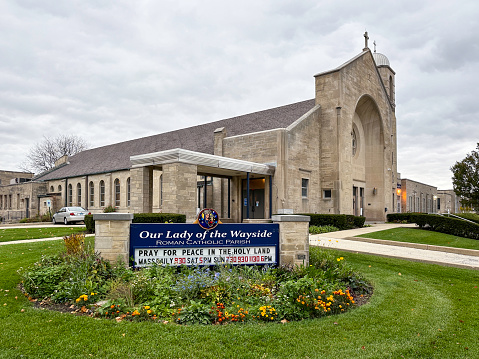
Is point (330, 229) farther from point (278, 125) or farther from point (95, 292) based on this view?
point (95, 292)

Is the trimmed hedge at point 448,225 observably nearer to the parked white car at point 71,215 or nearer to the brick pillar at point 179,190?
the brick pillar at point 179,190

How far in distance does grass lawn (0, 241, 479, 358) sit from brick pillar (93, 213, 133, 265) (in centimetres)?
169

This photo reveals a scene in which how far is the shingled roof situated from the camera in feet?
94.6

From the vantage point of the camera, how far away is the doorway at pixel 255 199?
84.3 feet

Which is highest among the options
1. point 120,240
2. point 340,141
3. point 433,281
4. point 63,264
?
point 340,141

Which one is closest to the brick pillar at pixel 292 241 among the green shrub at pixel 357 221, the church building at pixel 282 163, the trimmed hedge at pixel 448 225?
the church building at pixel 282 163

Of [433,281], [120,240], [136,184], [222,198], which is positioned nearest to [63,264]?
[120,240]

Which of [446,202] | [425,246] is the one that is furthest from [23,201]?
[446,202]

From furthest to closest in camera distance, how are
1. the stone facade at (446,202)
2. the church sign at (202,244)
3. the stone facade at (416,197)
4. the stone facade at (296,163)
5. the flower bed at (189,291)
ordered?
1. the stone facade at (446,202)
2. the stone facade at (416,197)
3. the stone facade at (296,163)
4. the church sign at (202,244)
5. the flower bed at (189,291)

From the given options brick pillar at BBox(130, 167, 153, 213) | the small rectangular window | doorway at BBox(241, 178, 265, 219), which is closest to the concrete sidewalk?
brick pillar at BBox(130, 167, 153, 213)

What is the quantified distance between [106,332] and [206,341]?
1429mm

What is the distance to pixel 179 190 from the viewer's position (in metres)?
17.9

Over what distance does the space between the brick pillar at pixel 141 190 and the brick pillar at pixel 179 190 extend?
200cm

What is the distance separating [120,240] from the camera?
7727mm
